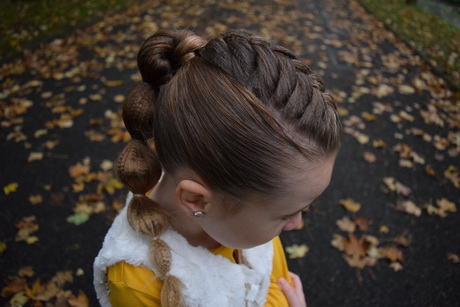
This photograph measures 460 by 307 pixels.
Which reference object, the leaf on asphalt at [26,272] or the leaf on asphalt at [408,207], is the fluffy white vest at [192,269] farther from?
the leaf on asphalt at [408,207]

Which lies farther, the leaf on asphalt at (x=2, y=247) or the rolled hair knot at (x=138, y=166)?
the leaf on asphalt at (x=2, y=247)

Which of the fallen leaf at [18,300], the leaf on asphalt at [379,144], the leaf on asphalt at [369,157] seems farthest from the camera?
the leaf on asphalt at [379,144]

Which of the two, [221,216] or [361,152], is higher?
[221,216]

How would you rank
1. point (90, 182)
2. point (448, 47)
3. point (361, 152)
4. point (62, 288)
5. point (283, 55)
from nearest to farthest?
point (283, 55) → point (62, 288) → point (90, 182) → point (361, 152) → point (448, 47)

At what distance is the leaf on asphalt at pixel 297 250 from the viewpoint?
2764mm

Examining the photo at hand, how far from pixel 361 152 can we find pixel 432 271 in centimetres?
145

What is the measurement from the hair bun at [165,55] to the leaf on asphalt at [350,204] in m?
2.58

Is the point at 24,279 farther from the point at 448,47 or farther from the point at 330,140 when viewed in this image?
the point at 448,47

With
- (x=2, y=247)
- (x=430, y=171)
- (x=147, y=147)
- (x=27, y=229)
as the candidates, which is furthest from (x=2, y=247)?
(x=430, y=171)

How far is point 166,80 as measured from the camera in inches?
40.8

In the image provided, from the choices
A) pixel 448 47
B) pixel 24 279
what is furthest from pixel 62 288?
pixel 448 47

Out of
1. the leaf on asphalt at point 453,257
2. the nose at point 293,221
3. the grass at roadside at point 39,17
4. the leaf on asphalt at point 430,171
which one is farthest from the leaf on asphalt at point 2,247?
the leaf on asphalt at point 430,171

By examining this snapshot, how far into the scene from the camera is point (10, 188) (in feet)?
10.0

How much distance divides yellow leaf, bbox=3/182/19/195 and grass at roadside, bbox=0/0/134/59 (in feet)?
8.77
